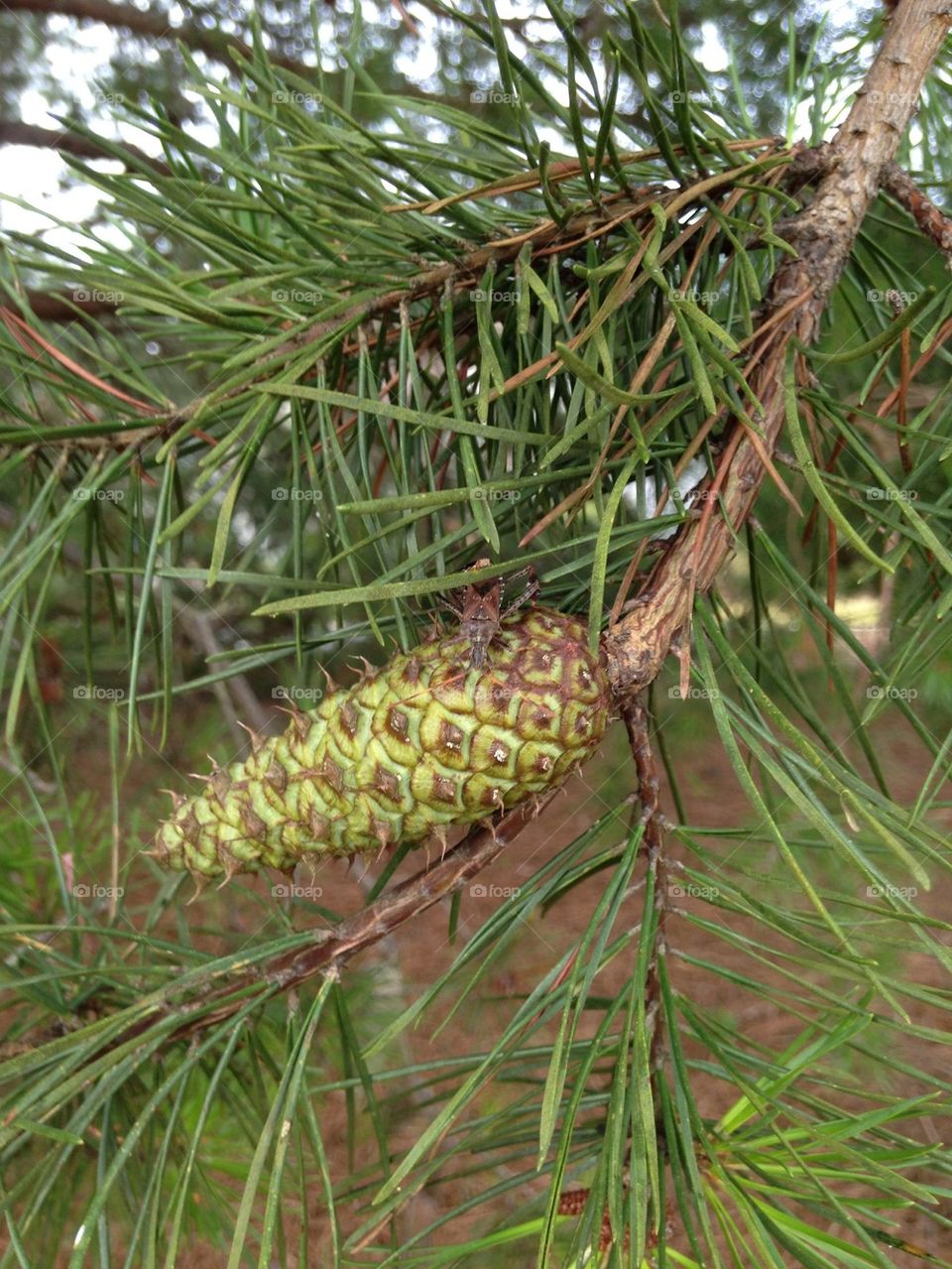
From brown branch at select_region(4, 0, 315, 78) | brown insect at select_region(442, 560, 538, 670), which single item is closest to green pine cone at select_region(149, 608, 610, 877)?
brown insect at select_region(442, 560, 538, 670)

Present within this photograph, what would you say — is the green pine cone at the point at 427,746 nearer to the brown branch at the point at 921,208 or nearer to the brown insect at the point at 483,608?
the brown insect at the point at 483,608

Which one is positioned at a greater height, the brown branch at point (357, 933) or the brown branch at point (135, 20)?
the brown branch at point (135, 20)

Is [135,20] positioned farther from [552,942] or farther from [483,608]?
[552,942]

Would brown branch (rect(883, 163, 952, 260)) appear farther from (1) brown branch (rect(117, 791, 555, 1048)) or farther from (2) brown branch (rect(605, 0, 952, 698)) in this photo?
(1) brown branch (rect(117, 791, 555, 1048))

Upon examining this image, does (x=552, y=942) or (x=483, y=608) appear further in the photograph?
(x=552, y=942)

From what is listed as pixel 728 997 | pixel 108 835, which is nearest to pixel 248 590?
pixel 108 835

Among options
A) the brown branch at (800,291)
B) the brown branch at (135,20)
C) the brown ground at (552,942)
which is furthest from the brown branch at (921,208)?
the brown branch at (135,20)

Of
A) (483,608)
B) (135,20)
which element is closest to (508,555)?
(483,608)

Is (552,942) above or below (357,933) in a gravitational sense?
below
